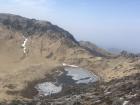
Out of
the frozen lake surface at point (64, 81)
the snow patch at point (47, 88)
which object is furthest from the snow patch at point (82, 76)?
the snow patch at point (47, 88)

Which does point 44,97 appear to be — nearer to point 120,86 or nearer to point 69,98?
point 69,98

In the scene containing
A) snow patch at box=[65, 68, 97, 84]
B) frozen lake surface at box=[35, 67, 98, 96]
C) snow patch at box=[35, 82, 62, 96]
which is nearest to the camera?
snow patch at box=[35, 82, 62, 96]

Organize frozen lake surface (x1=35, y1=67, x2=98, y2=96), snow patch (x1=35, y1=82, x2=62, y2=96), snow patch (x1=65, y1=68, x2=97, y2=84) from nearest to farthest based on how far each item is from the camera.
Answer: snow patch (x1=35, y1=82, x2=62, y2=96)
frozen lake surface (x1=35, y1=67, x2=98, y2=96)
snow patch (x1=65, y1=68, x2=97, y2=84)

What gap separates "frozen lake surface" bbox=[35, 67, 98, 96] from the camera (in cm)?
17060

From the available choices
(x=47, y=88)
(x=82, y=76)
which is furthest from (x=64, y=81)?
(x=47, y=88)

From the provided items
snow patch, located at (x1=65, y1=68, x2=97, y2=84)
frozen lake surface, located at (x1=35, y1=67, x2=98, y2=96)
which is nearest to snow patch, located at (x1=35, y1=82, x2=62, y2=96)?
frozen lake surface, located at (x1=35, y1=67, x2=98, y2=96)

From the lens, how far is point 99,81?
181 meters

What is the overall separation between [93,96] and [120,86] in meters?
12.1

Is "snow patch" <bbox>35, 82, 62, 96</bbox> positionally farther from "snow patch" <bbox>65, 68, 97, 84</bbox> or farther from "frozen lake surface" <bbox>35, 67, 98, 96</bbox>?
"snow patch" <bbox>65, 68, 97, 84</bbox>

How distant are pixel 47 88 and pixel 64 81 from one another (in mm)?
12697

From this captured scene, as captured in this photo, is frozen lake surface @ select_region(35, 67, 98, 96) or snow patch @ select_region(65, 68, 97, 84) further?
snow patch @ select_region(65, 68, 97, 84)

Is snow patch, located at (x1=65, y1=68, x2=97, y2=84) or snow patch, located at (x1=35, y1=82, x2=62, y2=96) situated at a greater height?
snow patch, located at (x1=65, y1=68, x2=97, y2=84)

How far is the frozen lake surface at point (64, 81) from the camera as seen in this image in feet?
560

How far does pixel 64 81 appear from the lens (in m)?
184
